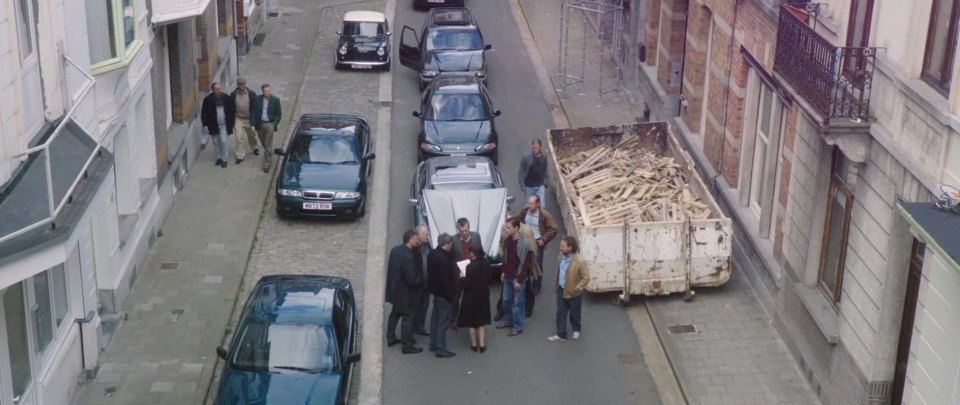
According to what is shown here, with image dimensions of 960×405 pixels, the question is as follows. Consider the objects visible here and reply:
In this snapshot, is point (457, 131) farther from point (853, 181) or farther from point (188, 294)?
point (853, 181)

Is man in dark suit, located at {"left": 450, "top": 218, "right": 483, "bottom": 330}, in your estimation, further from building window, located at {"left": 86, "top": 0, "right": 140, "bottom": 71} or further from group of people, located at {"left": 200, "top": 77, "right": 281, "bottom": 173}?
group of people, located at {"left": 200, "top": 77, "right": 281, "bottom": 173}

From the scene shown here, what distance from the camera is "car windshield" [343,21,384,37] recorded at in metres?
32.9

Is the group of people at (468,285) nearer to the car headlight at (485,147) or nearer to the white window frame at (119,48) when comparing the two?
the white window frame at (119,48)

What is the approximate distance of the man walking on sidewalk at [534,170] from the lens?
22141 mm

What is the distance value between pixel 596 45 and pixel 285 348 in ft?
68.0

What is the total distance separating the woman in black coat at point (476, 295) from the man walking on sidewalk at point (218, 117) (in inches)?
347

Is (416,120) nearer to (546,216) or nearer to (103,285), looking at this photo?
(546,216)

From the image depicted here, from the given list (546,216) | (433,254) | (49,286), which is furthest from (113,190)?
(546,216)

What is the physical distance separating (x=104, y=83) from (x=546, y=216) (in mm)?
6902

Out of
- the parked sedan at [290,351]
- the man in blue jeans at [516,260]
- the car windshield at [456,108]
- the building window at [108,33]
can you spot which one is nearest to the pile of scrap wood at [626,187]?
the man in blue jeans at [516,260]

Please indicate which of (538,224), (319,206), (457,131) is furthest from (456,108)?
(538,224)

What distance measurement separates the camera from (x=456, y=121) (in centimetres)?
2597

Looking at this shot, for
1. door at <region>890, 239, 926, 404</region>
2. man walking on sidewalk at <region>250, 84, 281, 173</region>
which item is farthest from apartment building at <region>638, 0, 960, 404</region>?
man walking on sidewalk at <region>250, 84, 281, 173</region>

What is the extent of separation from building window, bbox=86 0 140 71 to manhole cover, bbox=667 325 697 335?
8796mm
